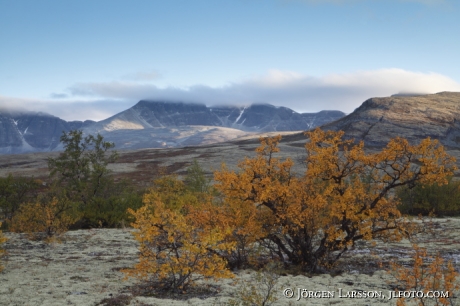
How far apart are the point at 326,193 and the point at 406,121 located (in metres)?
143

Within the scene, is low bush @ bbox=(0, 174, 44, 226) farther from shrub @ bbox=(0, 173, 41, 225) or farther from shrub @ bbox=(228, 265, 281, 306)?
shrub @ bbox=(228, 265, 281, 306)

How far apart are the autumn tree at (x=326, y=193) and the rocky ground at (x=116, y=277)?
1.77 m

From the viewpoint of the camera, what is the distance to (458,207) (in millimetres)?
38969

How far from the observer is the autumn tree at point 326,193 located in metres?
16.3

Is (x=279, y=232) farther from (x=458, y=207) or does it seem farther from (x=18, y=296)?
(x=458, y=207)

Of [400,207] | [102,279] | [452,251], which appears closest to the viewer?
[102,279]

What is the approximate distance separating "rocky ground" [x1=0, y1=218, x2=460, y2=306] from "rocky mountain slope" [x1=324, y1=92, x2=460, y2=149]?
367 feet

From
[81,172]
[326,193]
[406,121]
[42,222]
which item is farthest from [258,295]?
[406,121]

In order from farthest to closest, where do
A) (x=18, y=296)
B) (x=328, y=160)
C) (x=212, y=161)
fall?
(x=212, y=161)
(x=328, y=160)
(x=18, y=296)

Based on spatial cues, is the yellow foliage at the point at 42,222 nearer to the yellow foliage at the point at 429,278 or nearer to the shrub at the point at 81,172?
the shrub at the point at 81,172

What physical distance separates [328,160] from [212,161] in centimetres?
9241

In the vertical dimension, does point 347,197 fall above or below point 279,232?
above

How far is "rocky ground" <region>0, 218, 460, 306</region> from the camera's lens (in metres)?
12.7

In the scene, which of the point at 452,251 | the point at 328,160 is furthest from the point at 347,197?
the point at 452,251
